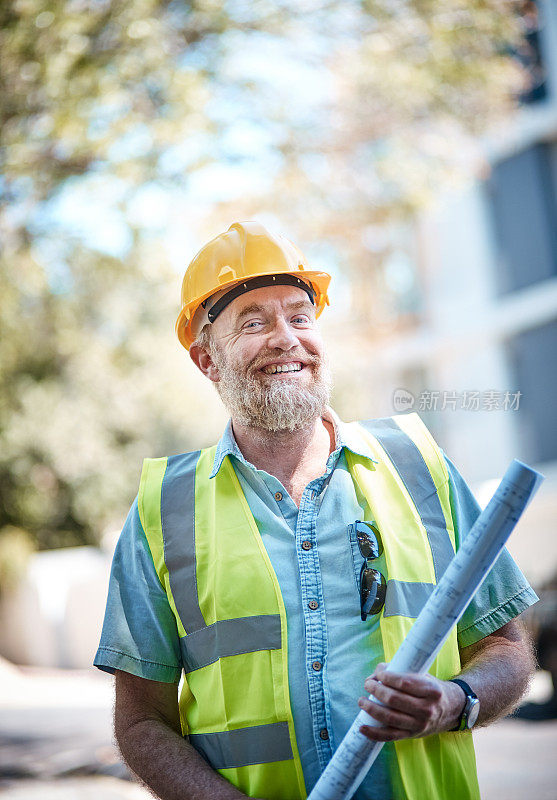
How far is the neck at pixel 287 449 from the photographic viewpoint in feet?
8.83

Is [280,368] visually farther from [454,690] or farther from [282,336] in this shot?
[454,690]

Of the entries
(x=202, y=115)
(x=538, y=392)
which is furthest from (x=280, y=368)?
(x=538, y=392)

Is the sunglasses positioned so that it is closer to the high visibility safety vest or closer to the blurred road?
the high visibility safety vest

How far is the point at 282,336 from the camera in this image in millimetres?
2672

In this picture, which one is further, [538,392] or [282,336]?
[538,392]

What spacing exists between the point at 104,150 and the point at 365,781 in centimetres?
726

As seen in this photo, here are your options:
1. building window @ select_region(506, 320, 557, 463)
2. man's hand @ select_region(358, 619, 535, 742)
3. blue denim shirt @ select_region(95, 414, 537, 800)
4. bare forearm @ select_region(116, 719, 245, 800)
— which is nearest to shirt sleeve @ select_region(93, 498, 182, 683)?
blue denim shirt @ select_region(95, 414, 537, 800)

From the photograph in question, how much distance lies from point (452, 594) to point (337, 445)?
821 millimetres

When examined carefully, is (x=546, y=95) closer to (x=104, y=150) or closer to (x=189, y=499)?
(x=104, y=150)

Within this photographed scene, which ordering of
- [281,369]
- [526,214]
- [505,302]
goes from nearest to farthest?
[281,369] < [526,214] < [505,302]

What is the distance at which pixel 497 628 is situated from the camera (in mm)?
2434

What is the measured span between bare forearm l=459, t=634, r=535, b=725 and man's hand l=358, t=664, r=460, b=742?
0.27 meters

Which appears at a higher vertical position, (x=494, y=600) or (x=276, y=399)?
(x=276, y=399)

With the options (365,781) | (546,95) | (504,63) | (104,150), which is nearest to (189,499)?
(365,781)
